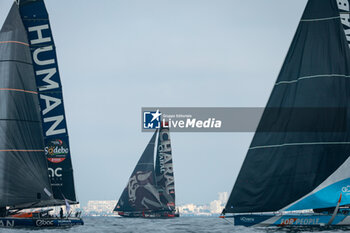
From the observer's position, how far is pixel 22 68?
126ft

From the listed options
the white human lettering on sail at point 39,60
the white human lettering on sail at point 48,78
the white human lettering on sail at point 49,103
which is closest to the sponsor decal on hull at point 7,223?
the white human lettering on sail at point 49,103

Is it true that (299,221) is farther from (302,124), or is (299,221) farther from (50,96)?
(50,96)

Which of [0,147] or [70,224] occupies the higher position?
[0,147]

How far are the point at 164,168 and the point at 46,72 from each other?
53068 millimetres

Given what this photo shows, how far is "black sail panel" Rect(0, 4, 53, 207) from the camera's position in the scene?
120 feet

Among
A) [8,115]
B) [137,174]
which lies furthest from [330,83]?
[137,174]

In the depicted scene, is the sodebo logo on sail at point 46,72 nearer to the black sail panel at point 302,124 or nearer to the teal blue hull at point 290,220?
the black sail panel at point 302,124

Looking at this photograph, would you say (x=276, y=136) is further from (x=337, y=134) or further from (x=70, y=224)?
(x=70, y=224)

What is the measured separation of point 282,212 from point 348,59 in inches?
373

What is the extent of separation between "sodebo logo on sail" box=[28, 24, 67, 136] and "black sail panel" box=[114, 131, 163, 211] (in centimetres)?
4390

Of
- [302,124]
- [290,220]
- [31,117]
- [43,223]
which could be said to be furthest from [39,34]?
[290,220]

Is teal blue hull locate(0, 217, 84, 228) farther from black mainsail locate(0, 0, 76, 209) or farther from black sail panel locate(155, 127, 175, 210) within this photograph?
black sail panel locate(155, 127, 175, 210)

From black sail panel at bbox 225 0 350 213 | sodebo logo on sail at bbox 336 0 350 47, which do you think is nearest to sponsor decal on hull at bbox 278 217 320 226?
black sail panel at bbox 225 0 350 213

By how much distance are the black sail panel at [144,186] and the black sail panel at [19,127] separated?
4697 centimetres
